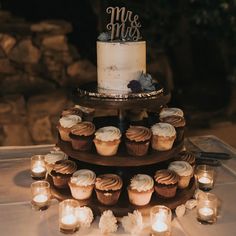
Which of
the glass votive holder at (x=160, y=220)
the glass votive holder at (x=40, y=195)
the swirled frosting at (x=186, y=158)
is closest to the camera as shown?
the glass votive holder at (x=160, y=220)

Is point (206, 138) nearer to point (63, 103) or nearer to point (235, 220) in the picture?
point (235, 220)

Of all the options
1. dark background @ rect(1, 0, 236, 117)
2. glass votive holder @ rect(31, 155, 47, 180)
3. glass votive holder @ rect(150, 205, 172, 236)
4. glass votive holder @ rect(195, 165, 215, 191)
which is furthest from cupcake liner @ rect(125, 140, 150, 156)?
dark background @ rect(1, 0, 236, 117)

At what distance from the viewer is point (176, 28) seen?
16.8 ft

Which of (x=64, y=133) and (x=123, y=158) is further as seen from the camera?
(x=64, y=133)

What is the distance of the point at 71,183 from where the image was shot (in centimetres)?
159

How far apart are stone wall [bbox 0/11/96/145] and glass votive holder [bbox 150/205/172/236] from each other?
2.27 m

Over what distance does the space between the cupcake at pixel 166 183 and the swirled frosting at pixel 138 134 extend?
0.15m

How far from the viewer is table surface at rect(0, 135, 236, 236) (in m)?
1.48

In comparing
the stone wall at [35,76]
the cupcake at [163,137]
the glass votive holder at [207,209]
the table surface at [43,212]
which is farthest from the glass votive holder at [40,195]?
the stone wall at [35,76]

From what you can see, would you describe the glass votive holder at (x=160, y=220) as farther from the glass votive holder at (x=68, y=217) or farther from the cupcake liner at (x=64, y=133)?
the cupcake liner at (x=64, y=133)

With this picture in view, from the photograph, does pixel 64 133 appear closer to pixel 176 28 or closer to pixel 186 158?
pixel 186 158

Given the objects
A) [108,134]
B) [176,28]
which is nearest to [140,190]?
[108,134]

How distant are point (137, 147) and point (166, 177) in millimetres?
160

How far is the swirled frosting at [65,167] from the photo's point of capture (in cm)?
167
